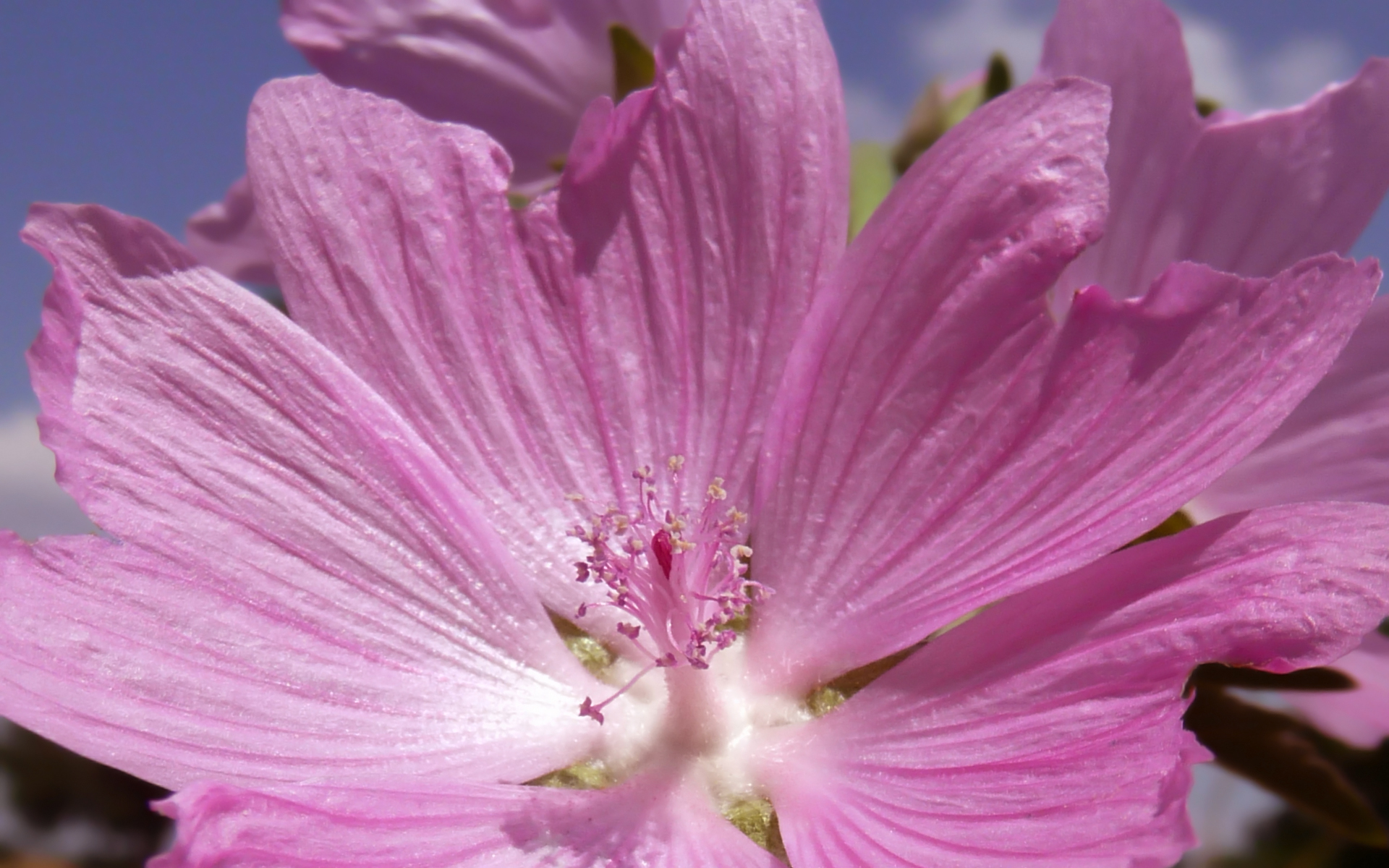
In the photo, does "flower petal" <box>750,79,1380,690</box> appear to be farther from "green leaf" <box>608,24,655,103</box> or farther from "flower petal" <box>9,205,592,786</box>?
"green leaf" <box>608,24,655,103</box>

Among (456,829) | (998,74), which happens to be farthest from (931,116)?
(456,829)

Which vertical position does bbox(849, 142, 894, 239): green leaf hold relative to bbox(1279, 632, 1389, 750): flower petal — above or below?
above

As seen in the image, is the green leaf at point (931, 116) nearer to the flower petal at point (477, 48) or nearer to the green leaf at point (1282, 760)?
the flower petal at point (477, 48)

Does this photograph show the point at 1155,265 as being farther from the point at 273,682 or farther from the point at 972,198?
the point at 273,682

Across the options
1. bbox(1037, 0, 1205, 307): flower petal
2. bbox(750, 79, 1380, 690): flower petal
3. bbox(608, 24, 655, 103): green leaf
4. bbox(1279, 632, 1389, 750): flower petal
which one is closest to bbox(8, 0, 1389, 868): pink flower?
bbox(750, 79, 1380, 690): flower petal

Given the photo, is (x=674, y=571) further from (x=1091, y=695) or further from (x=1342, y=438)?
(x=1342, y=438)

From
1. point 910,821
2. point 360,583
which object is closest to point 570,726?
point 360,583
